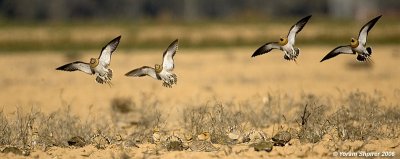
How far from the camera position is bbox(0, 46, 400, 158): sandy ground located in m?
7.39

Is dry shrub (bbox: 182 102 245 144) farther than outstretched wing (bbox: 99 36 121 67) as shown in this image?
Yes

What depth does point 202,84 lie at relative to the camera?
14.9m

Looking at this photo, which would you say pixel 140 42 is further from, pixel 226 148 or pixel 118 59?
pixel 226 148

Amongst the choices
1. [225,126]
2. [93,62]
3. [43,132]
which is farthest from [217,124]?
[43,132]

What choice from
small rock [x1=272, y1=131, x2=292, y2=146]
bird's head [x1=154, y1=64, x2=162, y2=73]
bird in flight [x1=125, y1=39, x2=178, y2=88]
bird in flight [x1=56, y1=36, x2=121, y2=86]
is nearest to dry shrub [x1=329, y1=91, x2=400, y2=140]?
small rock [x1=272, y1=131, x2=292, y2=146]

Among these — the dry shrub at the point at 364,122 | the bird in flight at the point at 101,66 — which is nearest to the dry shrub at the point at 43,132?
the bird in flight at the point at 101,66

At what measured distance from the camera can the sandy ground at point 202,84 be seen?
24.2 ft

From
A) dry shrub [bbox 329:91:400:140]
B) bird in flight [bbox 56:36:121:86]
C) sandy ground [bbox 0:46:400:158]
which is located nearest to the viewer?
bird in flight [bbox 56:36:121:86]

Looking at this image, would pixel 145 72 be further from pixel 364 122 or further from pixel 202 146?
pixel 364 122

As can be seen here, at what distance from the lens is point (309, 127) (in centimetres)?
760

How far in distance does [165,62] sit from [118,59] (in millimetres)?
16680

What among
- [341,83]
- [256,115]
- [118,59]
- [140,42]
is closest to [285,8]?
[140,42]

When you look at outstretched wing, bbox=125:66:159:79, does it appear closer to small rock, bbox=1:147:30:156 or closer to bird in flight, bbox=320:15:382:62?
small rock, bbox=1:147:30:156

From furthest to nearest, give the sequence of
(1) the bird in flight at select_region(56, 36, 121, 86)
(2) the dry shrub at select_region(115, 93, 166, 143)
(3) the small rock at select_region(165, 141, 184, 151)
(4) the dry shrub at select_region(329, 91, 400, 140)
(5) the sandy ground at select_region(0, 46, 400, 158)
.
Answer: (2) the dry shrub at select_region(115, 93, 166, 143)
(4) the dry shrub at select_region(329, 91, 400, 140)
(5) the sandy ground at select_region(0, 46, 400, 158)
(3) the small rock at select_region(165, 141, 184, 151)
(1) the bird in flight at select_region(56, 36, 121, 86)
